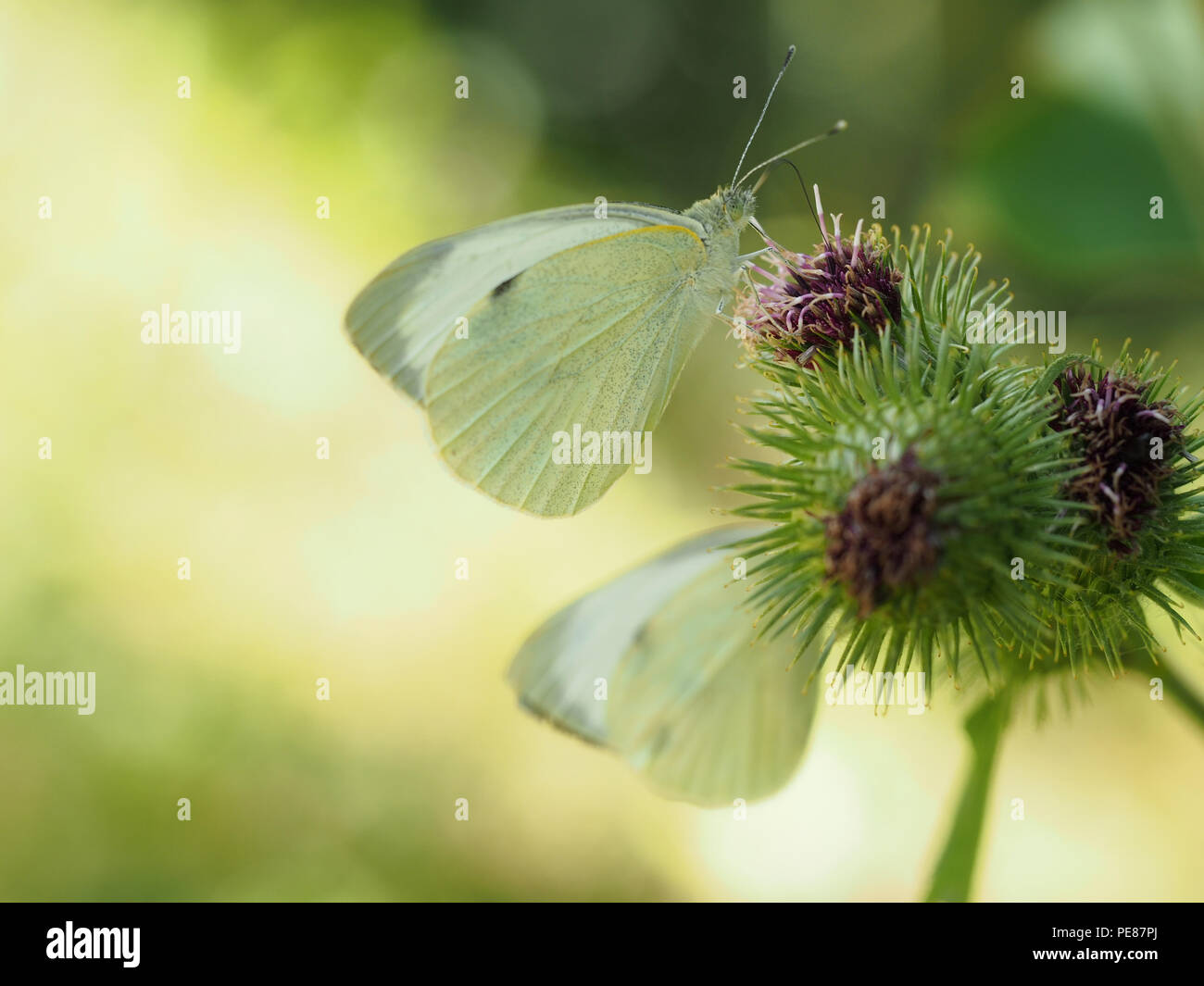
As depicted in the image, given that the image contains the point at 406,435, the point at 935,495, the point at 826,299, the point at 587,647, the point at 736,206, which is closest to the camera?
the point at 935,495

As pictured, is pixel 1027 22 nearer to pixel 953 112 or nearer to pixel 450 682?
pixel 953 112

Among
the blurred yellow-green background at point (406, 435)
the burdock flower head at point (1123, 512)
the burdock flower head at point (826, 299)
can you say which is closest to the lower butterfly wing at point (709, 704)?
the burdock flower head at point (826, 299)

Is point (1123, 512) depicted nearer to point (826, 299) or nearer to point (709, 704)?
point (826, 299)

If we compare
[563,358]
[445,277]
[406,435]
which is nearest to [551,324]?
[563,358]

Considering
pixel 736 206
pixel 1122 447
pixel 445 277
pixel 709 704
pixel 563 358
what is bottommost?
pixel 709 704

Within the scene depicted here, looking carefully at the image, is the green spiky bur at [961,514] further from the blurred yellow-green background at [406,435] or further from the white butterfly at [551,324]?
the blurred yellow-green background at [406,435]

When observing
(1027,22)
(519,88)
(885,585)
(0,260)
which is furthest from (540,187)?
(885,585)

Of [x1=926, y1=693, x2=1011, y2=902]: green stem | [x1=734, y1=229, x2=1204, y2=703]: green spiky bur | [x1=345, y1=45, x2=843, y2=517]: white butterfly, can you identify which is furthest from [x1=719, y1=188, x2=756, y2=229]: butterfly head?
[x1=926, y1=693, x2=1011, y2=902]: green stem
